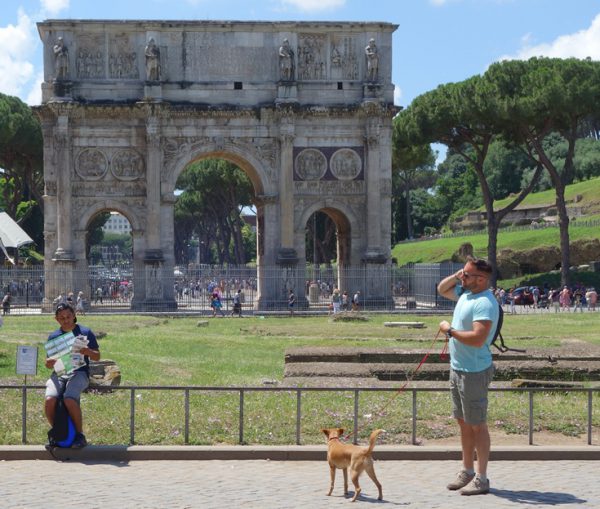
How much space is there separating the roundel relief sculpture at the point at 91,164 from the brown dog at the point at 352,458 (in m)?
33.4

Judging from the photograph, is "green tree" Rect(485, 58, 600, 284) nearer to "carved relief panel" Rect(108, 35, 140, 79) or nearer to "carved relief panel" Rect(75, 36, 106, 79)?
"carved relief panel" Rect(108, 35, 140, 79)

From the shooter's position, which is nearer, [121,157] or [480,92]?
[121,157]

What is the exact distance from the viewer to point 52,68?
1636 inches

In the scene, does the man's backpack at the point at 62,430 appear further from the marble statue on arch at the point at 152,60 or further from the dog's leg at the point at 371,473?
the marble statue on arch at the point at 152,60

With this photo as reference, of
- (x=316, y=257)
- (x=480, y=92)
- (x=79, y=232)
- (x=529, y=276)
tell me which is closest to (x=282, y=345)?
(x=79, y=232)

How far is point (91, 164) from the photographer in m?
41.8

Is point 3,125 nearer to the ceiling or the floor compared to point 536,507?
nearer to the ceiling

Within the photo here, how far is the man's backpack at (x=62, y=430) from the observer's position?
10.9 metres

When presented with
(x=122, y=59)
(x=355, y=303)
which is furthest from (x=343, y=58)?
(x=355, y=303)

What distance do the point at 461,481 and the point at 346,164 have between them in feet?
110

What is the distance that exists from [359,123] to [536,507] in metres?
34.1

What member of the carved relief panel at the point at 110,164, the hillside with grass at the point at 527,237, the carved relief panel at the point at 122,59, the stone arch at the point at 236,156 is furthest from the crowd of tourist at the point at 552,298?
the carved relief panel at the point at 122,59

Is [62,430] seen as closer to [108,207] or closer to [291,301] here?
[291,301]

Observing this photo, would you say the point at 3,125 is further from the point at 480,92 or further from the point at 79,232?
the point at 480,92
